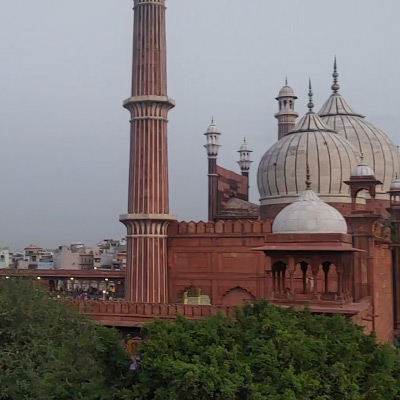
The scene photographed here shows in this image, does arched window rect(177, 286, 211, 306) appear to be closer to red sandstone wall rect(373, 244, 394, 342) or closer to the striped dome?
red sandstone wall rect(373, 244, 394, 342)

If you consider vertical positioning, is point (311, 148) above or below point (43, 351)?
above

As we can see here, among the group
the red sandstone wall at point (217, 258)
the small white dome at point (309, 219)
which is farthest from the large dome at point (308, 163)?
the small white dome at point (309, 219)

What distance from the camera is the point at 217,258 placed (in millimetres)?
13562

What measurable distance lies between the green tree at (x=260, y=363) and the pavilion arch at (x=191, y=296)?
24.0 ft

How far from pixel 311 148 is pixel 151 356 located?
32.8 ft

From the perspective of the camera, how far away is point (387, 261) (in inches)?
538

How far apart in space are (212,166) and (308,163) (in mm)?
4943

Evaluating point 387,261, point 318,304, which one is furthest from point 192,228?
point 318,304

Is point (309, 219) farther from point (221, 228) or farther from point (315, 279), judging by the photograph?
point (221, 228)

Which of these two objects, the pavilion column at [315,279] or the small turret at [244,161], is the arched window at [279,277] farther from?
the small turret at [244,161]

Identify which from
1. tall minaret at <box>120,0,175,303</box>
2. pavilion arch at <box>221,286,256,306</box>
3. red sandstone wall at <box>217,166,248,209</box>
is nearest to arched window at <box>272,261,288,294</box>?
pavilion arch at <box>221,286,256,306</box>

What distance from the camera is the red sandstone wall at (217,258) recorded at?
1327 cm

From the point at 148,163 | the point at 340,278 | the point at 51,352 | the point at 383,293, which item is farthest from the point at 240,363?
the point at 148,163

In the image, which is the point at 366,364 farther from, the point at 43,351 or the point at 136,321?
the point at 136,321
